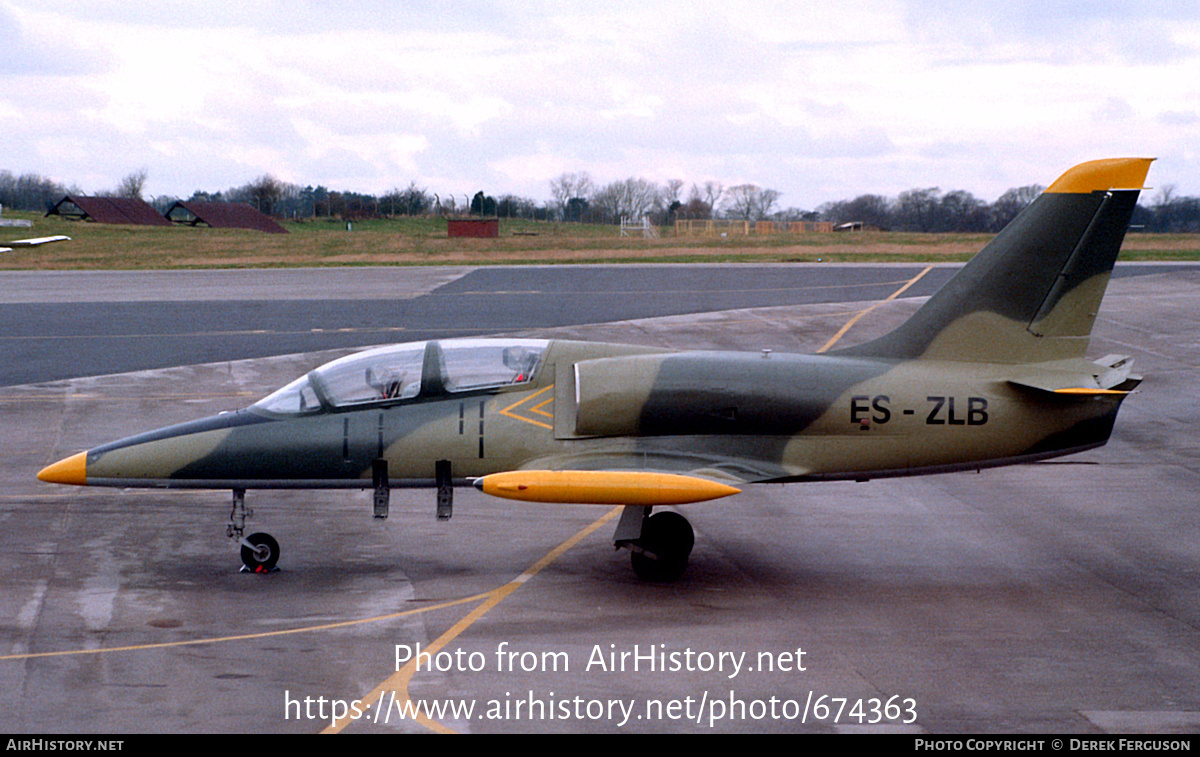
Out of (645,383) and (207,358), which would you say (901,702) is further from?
(207,358)

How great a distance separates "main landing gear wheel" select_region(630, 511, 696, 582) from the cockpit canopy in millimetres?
2314

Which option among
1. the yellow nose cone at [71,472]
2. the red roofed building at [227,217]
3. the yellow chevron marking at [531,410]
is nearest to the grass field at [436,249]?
the red roofed building at [227,217]

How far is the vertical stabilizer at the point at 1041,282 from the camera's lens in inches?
523

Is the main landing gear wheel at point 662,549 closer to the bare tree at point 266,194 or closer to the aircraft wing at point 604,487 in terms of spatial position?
the aircraft wing at point 604,487

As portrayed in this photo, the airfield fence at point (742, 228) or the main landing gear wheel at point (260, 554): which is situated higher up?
the airfield fence at point (742, 228)

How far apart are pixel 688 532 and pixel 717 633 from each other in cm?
201

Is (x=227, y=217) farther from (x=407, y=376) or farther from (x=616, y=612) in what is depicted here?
(x=616, y=612)

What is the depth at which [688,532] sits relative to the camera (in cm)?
1312

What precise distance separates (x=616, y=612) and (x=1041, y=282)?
653 cm

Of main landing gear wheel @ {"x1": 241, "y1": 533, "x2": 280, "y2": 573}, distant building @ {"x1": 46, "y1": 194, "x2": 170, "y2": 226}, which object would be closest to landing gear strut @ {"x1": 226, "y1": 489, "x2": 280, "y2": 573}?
main landing gear wheel @ {"x1": 241, "y1": 533, "x2": 280, "y2": 573}

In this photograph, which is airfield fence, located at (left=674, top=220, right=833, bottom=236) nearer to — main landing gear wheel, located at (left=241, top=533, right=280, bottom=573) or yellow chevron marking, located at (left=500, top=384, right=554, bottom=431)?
yellow chevron marking, located at (left=500, top=384, right=554, bottom=431)
